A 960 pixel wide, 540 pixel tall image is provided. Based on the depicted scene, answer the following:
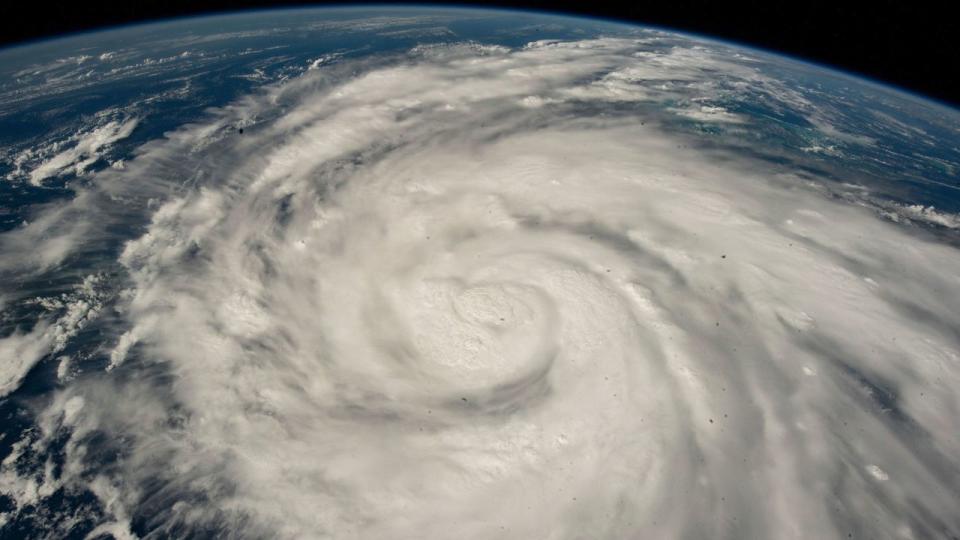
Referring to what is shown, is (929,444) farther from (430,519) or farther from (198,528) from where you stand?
(198,528)

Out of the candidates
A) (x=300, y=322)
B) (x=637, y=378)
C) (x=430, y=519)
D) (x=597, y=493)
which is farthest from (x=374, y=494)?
(x=637, y=378)

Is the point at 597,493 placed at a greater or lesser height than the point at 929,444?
lesser

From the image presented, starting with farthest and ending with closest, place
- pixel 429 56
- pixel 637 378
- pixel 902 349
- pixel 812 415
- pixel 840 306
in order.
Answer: pixel 429 56 < pixel 840 306 < pixel 902 349 < pixel 637 378 < pixel 812 415

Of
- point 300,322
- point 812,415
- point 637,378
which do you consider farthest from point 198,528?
point 812,415

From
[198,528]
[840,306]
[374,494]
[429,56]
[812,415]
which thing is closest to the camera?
[198,528]

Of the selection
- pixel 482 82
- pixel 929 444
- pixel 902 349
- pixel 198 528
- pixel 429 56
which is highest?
pixel 429 56

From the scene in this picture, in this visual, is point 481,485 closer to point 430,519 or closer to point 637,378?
point 430,519

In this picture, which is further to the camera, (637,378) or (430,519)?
(637,378)
